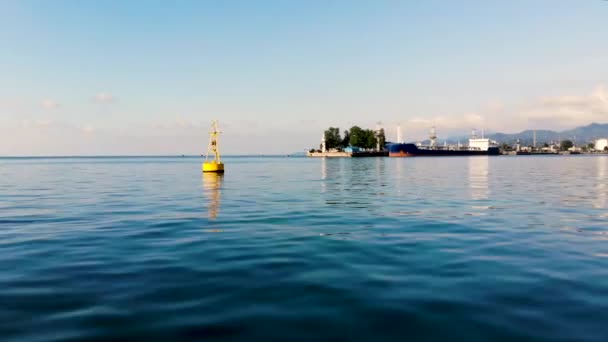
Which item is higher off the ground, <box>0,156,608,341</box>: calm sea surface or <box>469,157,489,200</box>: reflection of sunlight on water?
<box>0,156,608,341</box>: calm sea surface

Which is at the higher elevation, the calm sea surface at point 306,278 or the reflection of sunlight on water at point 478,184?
the calm sea surface at point 306,278

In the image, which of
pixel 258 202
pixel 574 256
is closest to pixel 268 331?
pixel 574 256

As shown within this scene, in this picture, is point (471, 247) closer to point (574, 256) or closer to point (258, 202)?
point (574, 256)

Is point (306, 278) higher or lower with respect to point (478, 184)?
higher

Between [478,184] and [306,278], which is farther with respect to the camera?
[478,184]

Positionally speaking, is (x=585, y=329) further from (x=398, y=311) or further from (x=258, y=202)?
(x=258, y=202)

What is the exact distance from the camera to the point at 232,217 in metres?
17.7

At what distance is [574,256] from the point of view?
9.99 meters

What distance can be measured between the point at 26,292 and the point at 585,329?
9.56 meters

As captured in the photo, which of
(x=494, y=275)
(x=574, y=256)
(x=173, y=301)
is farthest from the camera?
(x=574, y=256)

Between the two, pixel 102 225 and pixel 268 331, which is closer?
pixel 268 331

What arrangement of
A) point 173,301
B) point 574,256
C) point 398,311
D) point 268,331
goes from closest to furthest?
point 268,331
point 398,311
point 173,301
point 574,256

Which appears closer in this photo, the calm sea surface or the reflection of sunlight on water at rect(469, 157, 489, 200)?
the calm sea surface

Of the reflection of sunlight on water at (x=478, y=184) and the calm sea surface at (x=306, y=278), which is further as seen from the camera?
the reflection of sunlight on water at (x=478, y=184)
